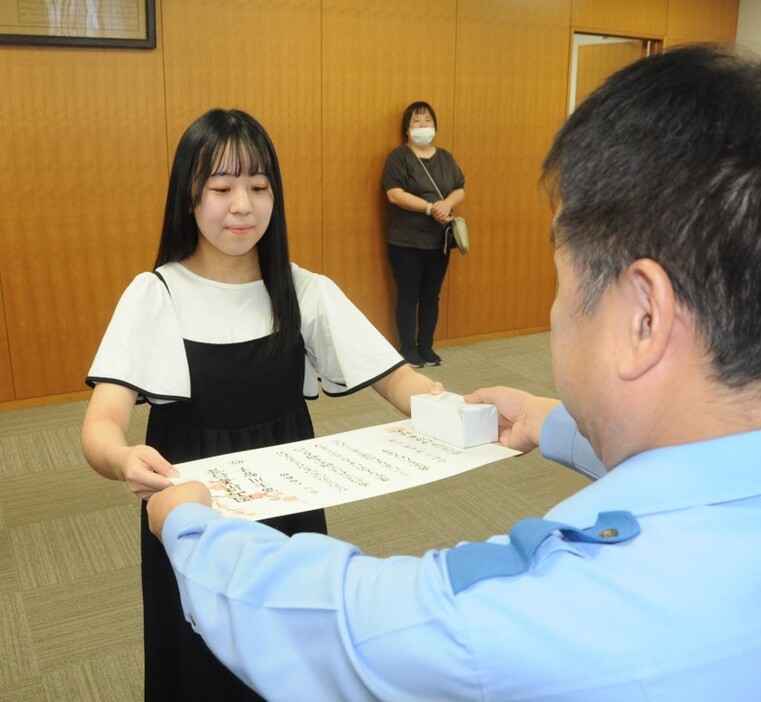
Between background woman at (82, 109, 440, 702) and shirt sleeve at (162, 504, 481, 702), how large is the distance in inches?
29.9

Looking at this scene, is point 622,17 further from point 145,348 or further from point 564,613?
point 564,613

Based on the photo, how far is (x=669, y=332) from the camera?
59 centimetres

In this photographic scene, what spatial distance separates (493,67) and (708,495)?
5406mm

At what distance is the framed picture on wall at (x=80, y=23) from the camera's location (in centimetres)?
390

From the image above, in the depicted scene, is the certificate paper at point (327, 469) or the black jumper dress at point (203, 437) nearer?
the certificate paper at point (327, 469)

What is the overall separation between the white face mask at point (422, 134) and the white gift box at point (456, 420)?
389 cm

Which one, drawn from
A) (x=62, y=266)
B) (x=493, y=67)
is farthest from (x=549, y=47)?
(x=62, y=266)

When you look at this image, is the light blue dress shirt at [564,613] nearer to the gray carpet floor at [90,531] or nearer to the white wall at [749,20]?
the gray carpet floor at [90,531]

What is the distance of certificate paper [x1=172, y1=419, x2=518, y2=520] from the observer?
3.53 feet

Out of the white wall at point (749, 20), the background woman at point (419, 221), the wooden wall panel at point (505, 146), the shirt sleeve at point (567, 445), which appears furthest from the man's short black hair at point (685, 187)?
the white wall at point (749, 20)

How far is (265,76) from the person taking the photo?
4648mm

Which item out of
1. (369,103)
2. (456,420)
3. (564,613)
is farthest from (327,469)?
(369,103)

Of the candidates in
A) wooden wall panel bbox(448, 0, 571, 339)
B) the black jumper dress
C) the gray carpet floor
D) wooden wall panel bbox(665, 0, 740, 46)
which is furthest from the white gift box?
wooden wall panel bbox(665, 0, 740, 46)

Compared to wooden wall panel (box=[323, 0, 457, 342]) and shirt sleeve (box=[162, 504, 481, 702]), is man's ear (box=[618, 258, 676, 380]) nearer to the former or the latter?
shirt sleeve (box=[162, 504, 481, 702])
